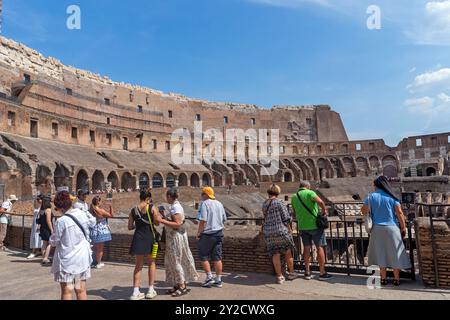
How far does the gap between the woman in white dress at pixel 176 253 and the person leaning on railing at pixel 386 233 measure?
2.80 metres

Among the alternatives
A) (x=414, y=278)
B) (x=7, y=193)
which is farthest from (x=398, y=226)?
(x=7, y=193)

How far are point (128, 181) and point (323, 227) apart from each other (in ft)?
87.1

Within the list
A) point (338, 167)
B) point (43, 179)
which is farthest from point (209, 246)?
point (338, 167)

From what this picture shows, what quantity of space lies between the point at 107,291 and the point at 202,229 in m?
1.76

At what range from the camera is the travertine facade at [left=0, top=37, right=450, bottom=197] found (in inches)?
927

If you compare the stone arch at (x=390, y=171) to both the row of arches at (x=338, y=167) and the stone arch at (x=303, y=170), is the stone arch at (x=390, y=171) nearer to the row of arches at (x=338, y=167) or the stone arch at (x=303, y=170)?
the row of arches at (x=338, y=167)

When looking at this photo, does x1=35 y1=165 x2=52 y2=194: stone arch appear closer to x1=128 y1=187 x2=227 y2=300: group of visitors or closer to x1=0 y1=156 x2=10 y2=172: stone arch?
x1=0 y1=156 x2=10 y2=172: stone arch

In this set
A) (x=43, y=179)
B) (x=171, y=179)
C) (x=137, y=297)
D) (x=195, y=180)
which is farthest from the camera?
(x=195, y=180)

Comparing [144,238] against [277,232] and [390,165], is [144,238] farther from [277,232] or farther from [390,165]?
[390,165]

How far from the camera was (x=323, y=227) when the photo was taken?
4.88 metres

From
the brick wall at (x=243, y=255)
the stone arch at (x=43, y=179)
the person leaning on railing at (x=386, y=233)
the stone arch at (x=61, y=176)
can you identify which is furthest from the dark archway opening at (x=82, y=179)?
the person leaning on railing at (x=386, y=233)

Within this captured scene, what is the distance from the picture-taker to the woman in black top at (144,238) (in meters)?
4.20

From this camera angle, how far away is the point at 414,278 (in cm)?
462

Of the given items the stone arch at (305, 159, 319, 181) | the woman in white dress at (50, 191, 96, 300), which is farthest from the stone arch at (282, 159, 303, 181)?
the woman in white dress at (50, 191, 96, 300)
